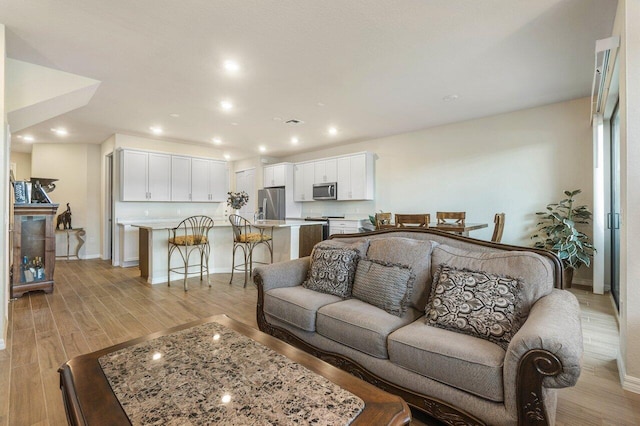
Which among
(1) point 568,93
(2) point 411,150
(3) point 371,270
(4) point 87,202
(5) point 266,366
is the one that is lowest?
(5) point 266,366

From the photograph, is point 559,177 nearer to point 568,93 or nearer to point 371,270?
point 568,93

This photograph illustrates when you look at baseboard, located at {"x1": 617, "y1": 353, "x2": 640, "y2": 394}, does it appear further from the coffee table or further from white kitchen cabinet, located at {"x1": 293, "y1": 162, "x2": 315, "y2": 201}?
white kitchen cabinet, located at {"x1": 293, "y1": 162, "x2": 315, "y2": 201}

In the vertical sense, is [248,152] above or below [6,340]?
above

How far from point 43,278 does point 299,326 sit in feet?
12.9

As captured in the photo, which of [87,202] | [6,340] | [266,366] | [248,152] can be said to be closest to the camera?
[266,366]

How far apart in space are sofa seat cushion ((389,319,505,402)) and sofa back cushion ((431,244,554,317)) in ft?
1.49

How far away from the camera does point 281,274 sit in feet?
8.75

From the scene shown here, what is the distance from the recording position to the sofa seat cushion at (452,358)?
1.38m

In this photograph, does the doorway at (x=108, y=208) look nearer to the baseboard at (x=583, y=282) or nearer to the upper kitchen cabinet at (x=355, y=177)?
the upper kitchen cabinet at (x=355, y=177)

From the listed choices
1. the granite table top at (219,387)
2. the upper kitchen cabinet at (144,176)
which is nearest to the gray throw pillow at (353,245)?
the granite table top at (219,387)

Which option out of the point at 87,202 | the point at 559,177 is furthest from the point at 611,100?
the point at 87,202

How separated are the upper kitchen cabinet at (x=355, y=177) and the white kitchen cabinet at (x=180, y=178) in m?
3.49

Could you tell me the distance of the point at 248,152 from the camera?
8.12 m

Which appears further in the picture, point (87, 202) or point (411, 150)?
point (87, 202)
